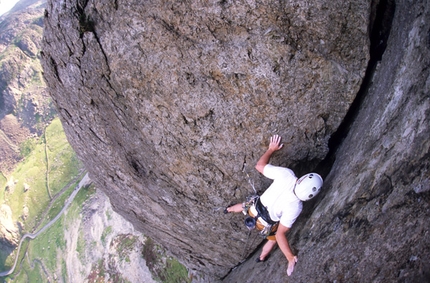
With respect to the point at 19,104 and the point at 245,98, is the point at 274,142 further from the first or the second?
the point at 19,104

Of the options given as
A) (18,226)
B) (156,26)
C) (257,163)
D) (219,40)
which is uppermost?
(156,26)

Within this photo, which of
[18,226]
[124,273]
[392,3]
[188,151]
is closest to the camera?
[392,3]

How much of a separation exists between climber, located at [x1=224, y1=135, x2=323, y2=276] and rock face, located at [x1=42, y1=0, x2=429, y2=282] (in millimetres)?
417

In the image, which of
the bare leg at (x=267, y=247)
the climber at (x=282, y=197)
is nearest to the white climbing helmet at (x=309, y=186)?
the climber at (x=282, y=197)

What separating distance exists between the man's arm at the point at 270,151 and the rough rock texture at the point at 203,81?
194 mm

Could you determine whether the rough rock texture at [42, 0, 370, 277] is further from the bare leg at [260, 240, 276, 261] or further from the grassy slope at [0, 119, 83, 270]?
the grassy slope at [0, 119, 83, 270]

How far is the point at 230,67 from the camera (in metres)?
7.07

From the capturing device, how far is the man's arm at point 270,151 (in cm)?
761

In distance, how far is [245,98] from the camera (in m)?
7.32

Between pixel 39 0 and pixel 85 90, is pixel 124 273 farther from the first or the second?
pixel 39 0

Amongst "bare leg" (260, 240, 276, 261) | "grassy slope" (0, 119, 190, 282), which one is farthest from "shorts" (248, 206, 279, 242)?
"grassy slope" (0, 119, 190, 282)

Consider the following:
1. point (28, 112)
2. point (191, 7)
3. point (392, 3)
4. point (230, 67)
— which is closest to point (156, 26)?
point (191, 7)

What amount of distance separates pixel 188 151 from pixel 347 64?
490cm

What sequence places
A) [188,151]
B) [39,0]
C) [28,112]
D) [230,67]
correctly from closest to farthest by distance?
[230,67] → [188,151] → [28,112] → [39,0]
